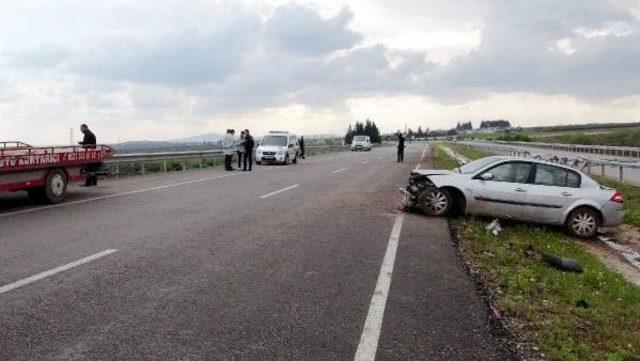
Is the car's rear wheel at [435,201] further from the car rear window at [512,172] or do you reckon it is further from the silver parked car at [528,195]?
the car rear window at [512,172]

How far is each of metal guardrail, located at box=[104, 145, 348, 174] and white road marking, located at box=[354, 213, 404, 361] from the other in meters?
17.2

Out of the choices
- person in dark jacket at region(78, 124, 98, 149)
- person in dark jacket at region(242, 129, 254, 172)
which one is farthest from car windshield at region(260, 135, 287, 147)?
person in dark jacket at region(78, 124, 98, 149)

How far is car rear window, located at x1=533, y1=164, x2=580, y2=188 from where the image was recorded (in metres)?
11.3

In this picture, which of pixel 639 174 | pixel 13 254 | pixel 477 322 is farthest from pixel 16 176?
pixel 639 174

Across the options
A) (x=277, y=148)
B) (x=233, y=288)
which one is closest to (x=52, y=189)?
(x=233, y=288)

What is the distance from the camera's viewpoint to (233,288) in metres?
5.98

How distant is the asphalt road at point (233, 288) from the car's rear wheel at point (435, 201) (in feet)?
1.85

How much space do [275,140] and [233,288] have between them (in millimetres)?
27899

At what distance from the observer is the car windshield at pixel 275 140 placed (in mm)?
33222

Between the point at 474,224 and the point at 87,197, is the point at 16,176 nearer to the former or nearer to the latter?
the point at 87,197

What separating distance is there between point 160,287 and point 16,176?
302 inches

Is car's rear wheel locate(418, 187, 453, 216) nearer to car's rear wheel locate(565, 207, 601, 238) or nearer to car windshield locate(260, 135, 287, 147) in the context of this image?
car's rear wheel locate(565, 207, 601, 238)

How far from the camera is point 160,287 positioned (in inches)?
234

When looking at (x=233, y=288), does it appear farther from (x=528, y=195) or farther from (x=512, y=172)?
(x=512, y=172)
